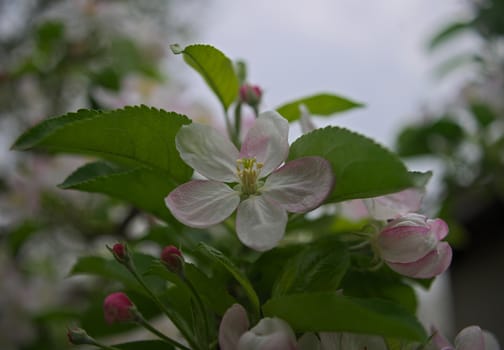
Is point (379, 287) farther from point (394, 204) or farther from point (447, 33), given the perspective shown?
point (447, 33)

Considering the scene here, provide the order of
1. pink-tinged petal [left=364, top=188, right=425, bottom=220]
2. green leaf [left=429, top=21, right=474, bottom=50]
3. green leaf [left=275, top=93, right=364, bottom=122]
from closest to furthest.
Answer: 1. pink-tinged petal [left=364, top=188, right=425, bottom=220]
2. green leaf [left=275, top=93, right=364, bottom=122]
3. green leaf [left=429, top=21, right=474, bottom=50]

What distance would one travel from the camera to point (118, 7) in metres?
1.26

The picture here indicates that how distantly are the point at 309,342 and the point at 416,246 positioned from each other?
0.30ft

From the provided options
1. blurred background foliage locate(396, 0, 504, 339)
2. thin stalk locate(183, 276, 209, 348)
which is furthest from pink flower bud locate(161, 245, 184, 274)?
blurred background foliage locate(396, 0, 504, 339)

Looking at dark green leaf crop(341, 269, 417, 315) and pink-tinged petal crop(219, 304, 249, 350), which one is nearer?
pink-tinged petal crop(219, 304, 249, 350)

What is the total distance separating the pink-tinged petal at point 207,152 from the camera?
38 centimetres

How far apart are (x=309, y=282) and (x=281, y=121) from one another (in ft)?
→ 0.34

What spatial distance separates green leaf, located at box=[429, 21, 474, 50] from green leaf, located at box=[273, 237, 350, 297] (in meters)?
1.03

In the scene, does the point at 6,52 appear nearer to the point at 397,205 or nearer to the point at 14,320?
the point at 14,320

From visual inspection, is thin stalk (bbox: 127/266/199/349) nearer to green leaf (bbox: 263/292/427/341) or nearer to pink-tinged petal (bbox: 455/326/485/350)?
green leaf (bbox: 263/292/427/341)

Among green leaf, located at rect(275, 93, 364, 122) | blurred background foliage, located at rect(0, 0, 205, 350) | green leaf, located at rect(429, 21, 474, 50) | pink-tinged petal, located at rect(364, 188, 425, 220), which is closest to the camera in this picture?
pink-tinged petal, located at rect(364, 188, 425, 220)

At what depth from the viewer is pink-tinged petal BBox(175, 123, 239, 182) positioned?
385 millimetres

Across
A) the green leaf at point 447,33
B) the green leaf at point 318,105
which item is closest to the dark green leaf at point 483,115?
the green leaf at point 447,33

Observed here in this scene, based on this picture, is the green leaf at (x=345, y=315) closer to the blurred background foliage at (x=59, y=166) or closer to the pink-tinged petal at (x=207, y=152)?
the pink-tinged petal at (x=207, y=152)
